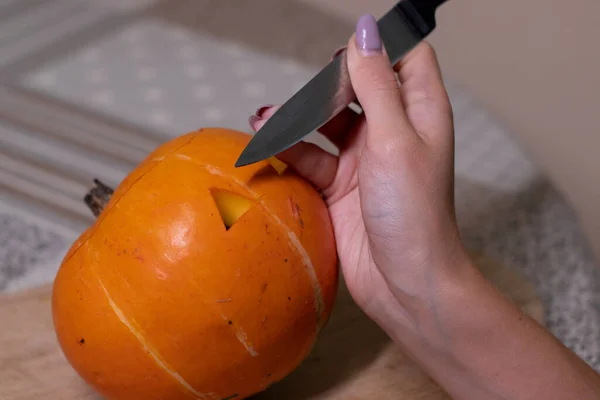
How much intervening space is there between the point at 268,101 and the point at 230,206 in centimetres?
85

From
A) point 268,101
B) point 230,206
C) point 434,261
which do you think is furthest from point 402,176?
point 268,101

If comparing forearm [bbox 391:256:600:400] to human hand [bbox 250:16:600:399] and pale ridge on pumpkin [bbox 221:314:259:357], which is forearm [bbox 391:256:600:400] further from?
pale ridge on pumpkin [bbox 221:314:259:357]

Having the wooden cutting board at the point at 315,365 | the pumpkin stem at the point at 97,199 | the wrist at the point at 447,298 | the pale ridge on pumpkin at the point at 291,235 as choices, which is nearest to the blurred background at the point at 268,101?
the wooden cutting board at the point at 315,365

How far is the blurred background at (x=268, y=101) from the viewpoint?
130cm

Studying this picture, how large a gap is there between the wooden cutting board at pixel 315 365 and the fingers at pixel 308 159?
0.87 feet

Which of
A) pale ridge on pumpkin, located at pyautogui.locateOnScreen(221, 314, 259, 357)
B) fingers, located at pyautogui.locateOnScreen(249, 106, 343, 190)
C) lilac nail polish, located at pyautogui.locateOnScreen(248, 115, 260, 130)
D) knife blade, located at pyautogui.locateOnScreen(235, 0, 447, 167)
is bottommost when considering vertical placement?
pale ridge on pumpkin, located at pyautogui.locateOnScreen(221, 314, 259, 357)

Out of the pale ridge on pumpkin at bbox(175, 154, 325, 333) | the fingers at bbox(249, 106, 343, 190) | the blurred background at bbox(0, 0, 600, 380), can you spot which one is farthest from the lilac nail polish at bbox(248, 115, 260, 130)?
the blurred background at bbox(0, 0, 600, 380)

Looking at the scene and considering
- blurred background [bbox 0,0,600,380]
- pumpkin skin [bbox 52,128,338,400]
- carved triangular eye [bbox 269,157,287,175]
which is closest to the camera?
pumpkin skin [bbox 52,128,338,400]

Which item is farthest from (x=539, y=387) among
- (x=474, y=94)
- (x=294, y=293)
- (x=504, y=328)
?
(x=474, y=94)

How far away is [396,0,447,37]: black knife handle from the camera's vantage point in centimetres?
90

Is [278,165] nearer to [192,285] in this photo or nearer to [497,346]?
[192,285]

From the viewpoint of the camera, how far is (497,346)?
86 cm

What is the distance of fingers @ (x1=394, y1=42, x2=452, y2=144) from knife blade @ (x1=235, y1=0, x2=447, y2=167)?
0.06m

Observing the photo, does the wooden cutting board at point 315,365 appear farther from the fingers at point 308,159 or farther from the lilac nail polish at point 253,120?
the lilac nail polish at point 253,120
